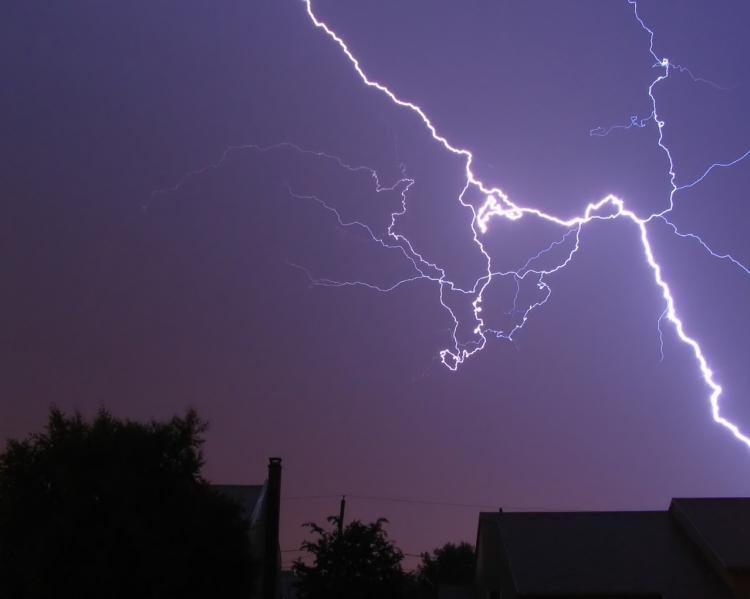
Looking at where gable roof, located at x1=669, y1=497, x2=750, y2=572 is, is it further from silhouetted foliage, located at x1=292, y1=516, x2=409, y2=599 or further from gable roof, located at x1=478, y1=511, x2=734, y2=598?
silhouetted foliage, located at x1=292, y1=516, x2=409, y2=599

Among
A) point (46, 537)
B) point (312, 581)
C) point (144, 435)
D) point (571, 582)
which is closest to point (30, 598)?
point (46, 537)

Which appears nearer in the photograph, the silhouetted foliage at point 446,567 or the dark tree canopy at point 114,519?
the dark tree canopy at point 114,519

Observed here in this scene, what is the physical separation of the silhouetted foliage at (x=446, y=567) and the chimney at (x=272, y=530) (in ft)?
60.9

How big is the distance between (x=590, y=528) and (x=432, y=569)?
1990 centimetres

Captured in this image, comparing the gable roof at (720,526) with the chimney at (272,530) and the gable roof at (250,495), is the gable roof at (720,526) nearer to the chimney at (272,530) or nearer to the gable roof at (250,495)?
the chimney at (272,530)

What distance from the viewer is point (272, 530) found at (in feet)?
68.0

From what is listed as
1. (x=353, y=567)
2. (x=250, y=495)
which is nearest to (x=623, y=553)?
(x=353, y=567)

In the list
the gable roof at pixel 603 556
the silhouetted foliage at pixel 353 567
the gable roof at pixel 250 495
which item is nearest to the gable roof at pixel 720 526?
the gable roof at pixel 603 556

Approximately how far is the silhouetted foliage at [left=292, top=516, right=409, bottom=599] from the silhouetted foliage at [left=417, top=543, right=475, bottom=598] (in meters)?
18.3

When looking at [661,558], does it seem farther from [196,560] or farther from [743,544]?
[196,560]

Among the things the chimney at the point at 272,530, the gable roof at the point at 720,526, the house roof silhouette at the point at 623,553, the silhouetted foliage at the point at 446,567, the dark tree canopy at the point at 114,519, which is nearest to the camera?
the dark tree canopy at the point at 114,519

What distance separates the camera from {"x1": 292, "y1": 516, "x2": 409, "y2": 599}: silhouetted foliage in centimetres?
1928

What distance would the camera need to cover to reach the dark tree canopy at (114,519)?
37.5ft

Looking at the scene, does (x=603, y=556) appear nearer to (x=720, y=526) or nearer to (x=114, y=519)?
(x=720, y=526)
